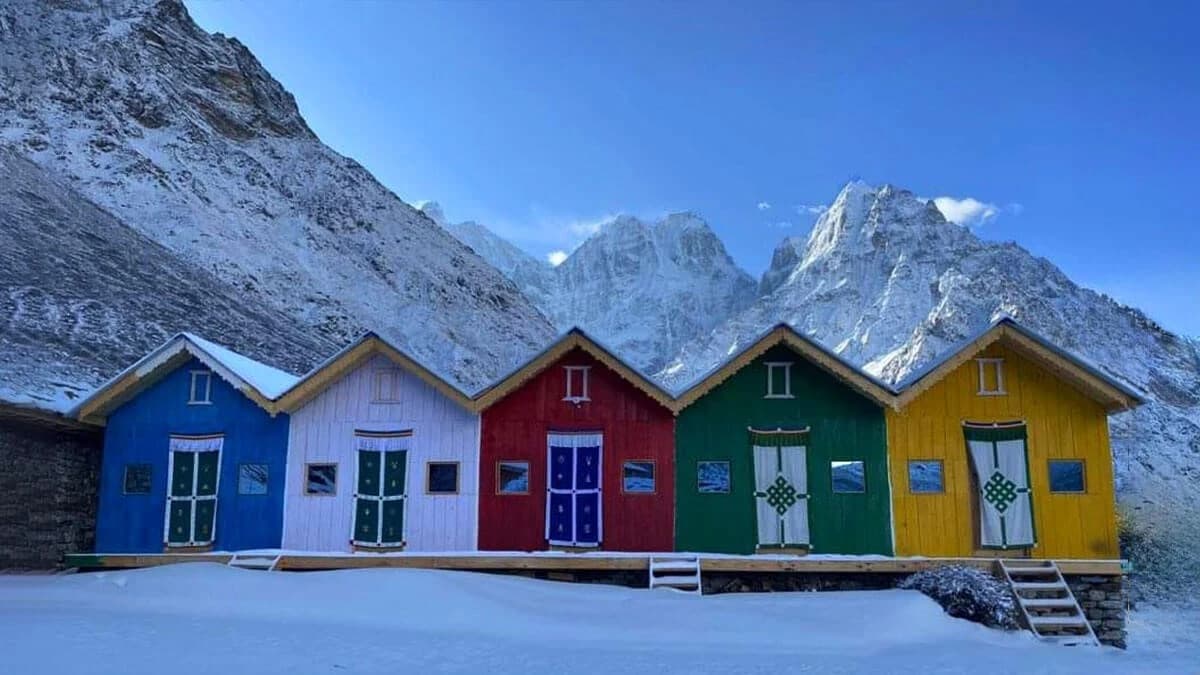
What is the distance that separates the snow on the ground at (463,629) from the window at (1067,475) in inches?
137

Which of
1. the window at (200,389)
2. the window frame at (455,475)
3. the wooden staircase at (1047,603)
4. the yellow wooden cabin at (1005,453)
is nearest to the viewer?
the wooden staircase at (1047,603)

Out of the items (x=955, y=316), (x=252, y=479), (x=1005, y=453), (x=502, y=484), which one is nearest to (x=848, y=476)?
(x=1005, y=453)

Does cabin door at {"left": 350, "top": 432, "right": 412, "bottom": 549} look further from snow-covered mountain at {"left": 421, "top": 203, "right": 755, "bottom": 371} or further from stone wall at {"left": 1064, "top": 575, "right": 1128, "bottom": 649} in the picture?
snow-covered mountain at {"left": 421, "top": 203, "right": 755, "bottom": 371}

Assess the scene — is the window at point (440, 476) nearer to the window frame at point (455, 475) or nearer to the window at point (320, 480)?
the window frame at point (455, 475)

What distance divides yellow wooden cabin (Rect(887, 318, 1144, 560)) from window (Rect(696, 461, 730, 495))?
2.92 m

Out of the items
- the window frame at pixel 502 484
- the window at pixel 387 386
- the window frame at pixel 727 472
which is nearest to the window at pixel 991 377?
the window frame at pixel 727 472

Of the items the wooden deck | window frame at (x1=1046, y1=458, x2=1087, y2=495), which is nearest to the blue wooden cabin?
the wooden deck

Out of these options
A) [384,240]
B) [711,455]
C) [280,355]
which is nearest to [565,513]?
[711,455]

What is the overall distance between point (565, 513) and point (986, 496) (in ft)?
24.1

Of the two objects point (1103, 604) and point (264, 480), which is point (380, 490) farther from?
point (1103, 604)

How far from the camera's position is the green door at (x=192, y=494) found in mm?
18266

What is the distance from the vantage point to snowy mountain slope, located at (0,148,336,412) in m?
25.3

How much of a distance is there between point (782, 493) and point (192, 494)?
1091 cm

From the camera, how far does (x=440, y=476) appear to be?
18.2 meters
